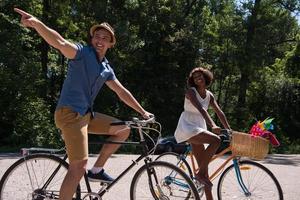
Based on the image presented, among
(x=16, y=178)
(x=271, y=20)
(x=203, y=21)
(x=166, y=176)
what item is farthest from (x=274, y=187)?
(x=271, y=20)

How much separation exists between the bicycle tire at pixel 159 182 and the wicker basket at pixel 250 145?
38.0 inches

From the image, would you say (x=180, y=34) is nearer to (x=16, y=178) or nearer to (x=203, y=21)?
(x=203, y=21)

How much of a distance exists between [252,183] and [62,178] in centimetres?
233

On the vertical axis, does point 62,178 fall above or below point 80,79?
below

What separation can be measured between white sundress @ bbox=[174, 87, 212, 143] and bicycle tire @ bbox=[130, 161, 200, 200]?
80 centimetres

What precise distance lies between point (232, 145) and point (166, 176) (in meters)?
1.11

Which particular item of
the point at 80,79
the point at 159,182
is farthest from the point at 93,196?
the point at 80,79

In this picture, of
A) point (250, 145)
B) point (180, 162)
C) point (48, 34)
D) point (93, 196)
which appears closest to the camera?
point (48, 34)

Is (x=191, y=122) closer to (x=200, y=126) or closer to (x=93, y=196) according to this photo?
(x=200, y=126)

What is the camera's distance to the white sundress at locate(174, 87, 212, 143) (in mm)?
6242

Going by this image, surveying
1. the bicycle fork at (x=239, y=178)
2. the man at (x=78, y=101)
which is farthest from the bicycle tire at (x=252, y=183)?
the man at (x=78, y=101)

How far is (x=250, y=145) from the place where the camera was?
237 inches

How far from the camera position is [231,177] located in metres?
6.46

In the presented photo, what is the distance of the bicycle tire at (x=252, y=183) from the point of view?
616 cm
